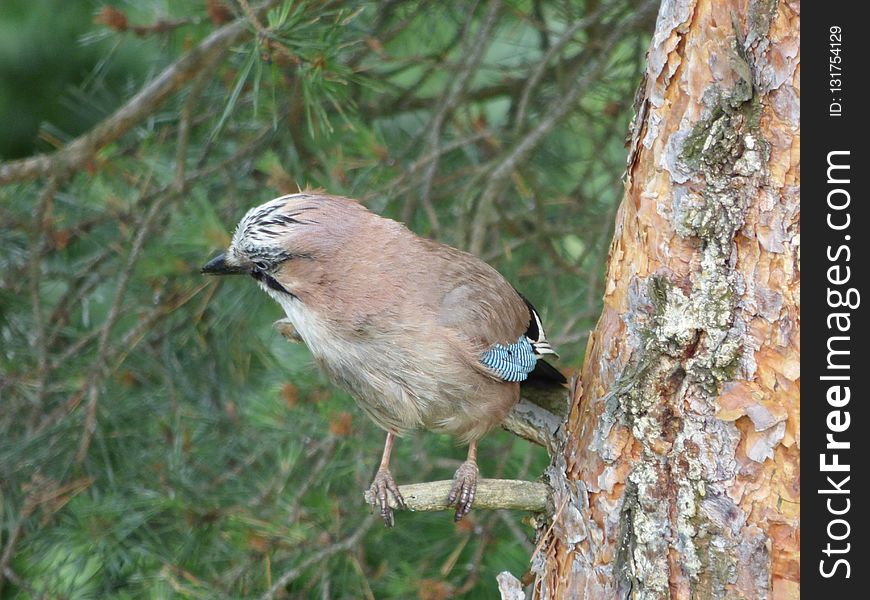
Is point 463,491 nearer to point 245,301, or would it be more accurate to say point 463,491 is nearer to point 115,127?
point 245,301

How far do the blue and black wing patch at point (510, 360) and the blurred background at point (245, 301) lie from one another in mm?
265

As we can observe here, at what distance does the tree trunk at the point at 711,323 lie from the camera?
1.90m

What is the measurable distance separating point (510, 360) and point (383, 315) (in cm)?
35

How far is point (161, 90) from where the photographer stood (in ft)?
10.1

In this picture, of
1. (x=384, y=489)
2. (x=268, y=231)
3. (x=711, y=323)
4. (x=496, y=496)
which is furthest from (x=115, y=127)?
(x=711, y=323)

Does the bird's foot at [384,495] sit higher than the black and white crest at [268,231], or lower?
lower

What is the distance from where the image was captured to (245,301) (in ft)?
10.4

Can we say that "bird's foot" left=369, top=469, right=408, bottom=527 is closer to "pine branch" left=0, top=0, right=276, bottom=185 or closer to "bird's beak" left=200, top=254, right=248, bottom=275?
"bird's beak" left=200, top=254, right=248, bottom=275

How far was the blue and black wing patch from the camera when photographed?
2.49 m

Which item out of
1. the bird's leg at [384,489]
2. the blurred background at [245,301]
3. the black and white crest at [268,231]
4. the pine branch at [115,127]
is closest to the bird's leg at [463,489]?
the bird's leg at [384,489]

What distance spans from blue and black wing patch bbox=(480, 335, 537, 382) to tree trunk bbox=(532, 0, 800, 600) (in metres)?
0.48

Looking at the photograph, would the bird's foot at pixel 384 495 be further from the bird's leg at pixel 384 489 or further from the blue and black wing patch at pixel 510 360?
the blue and black wing patch at pixel 510 360
